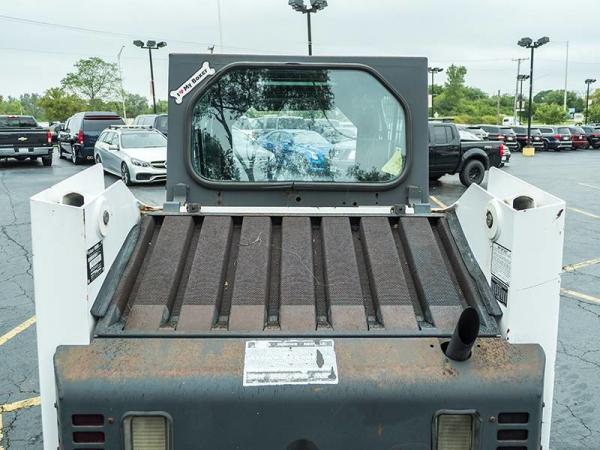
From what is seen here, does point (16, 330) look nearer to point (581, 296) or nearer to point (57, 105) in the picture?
point (581, 296)

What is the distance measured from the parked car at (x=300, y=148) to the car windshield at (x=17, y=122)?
21213 mm

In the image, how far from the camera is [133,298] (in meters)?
2.24

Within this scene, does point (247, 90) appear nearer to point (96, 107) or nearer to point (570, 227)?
point (570, 227)

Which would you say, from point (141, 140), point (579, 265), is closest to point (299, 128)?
point (579, 265)

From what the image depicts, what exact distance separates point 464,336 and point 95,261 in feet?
4.40

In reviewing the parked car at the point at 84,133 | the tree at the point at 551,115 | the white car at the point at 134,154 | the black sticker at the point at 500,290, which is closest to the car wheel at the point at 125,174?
the white car at the point at 134,154

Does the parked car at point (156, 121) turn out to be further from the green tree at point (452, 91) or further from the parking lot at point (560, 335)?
the green tree at point (452, 91)

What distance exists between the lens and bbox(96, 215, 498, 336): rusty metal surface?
212 centimetres

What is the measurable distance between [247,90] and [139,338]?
1558mm

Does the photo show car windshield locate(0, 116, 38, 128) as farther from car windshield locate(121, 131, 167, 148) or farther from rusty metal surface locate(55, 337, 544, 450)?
rusty metal surface locate(55, 337, 544, 450)

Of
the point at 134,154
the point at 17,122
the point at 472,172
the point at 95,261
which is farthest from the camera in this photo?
the point at 17,122

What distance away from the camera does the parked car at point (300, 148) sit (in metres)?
3.12

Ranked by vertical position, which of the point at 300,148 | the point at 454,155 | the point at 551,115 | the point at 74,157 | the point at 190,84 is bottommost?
the point at 74,157

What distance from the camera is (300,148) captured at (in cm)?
313
